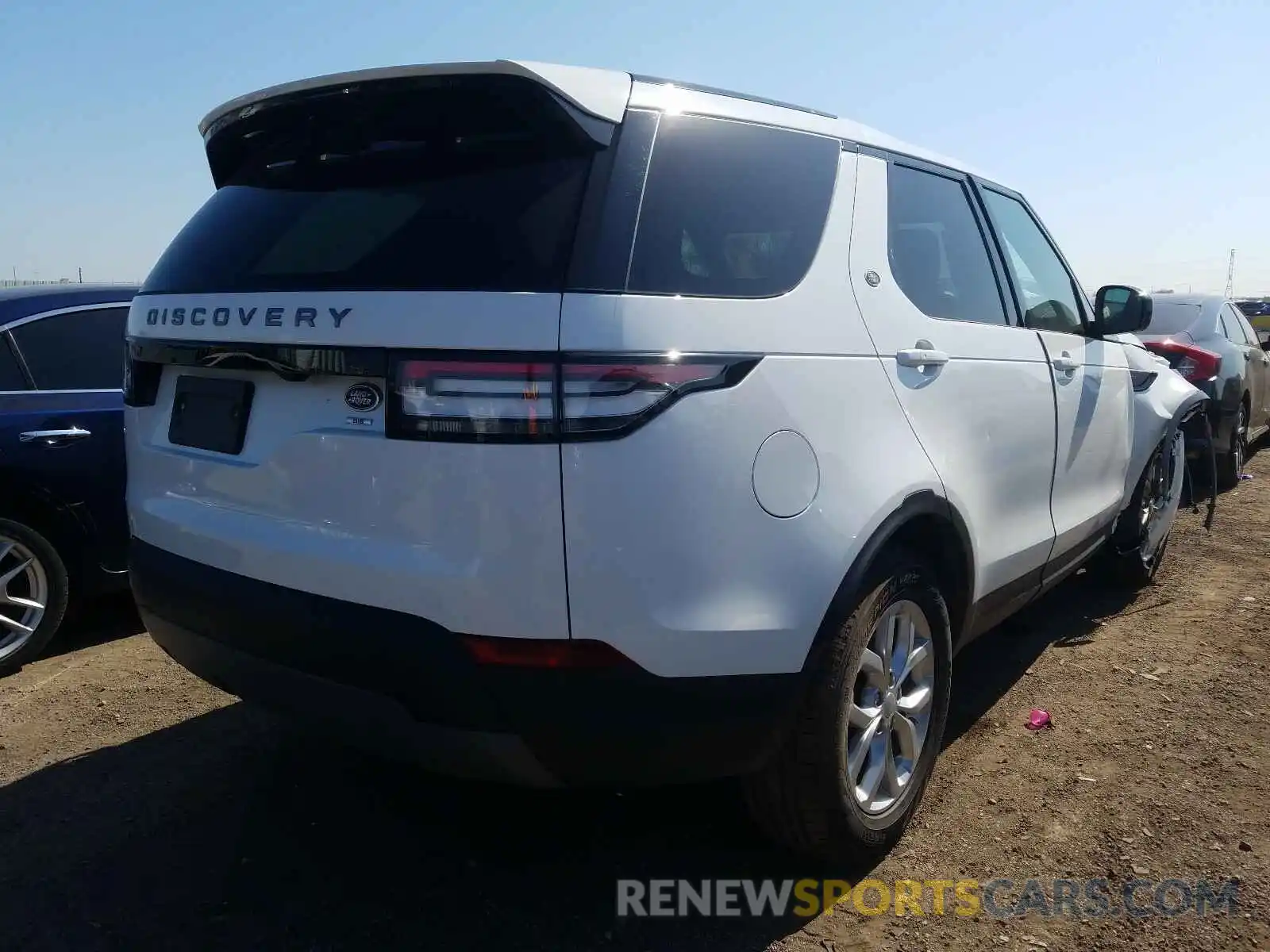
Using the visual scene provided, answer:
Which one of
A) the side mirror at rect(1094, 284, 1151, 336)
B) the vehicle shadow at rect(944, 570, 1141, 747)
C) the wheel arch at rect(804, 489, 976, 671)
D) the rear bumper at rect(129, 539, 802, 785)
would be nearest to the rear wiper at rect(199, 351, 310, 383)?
the rear bumper at rect(129, 539, 802, 785)

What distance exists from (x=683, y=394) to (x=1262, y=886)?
2.05 meters

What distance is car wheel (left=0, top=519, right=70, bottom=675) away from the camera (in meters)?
4.11

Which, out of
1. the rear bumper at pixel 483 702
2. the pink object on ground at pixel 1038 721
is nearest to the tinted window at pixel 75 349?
the rear bumper at pixel 483 702

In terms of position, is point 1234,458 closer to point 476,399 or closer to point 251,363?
point 476,399

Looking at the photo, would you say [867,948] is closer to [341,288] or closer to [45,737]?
[341,288]

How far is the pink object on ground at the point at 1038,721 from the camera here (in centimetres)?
357

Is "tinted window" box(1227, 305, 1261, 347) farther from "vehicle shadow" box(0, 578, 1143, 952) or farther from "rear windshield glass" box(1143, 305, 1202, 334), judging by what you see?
"vehicle shadow" box(0, 578, 1143, 952)

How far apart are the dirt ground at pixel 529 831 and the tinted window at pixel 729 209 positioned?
61.6 inches

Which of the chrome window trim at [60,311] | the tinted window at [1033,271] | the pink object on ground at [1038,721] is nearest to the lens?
the pink object on ground at [1038,721]

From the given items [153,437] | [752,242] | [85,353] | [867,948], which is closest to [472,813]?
[867,948]

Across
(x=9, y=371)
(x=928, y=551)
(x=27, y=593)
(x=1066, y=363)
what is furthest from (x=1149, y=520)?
(x=9, y=371)

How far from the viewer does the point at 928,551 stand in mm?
2820

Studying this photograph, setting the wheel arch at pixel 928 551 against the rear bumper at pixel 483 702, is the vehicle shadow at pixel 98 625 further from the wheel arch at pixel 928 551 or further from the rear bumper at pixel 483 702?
the wheel arch at pixel 928 551

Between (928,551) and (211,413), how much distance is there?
1942 mm
